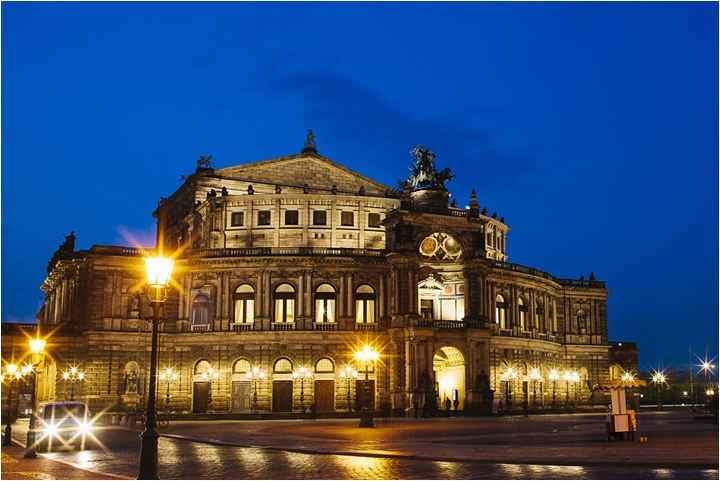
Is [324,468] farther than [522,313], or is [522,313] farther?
[522,313]

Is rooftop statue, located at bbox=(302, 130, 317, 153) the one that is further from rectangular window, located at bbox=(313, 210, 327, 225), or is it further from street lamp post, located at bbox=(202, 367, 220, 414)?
street lamp post, located at bbox=(202, 367, 220, 414)

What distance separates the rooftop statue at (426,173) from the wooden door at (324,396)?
1965 cm

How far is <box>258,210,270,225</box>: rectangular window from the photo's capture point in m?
81.8

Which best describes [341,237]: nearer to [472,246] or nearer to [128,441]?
[472,246]

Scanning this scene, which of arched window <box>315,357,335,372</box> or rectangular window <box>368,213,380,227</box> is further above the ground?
rectangular window <box>368,213,380,227</box>

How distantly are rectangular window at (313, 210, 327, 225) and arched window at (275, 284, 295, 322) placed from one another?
32.5 ft

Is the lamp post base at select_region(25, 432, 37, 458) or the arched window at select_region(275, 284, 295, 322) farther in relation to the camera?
the arched window at select_region(275, 284, 295, 322)

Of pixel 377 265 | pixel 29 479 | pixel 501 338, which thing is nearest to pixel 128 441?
pixel 29 479

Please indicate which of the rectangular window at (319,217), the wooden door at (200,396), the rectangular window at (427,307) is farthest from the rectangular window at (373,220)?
the wooden door at (200,396)

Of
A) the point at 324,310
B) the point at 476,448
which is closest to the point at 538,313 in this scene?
the point at 324,310

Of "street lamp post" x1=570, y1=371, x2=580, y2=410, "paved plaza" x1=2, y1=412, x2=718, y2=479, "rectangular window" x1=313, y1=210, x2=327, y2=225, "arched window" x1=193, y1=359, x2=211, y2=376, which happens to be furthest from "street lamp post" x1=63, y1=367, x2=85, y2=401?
"street lamp post" x1=570, y1=371, x2=580, y2=410

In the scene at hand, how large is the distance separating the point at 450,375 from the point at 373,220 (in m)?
16.5

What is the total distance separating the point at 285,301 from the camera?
7356 centimetres

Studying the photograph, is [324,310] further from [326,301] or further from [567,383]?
[567,383]
